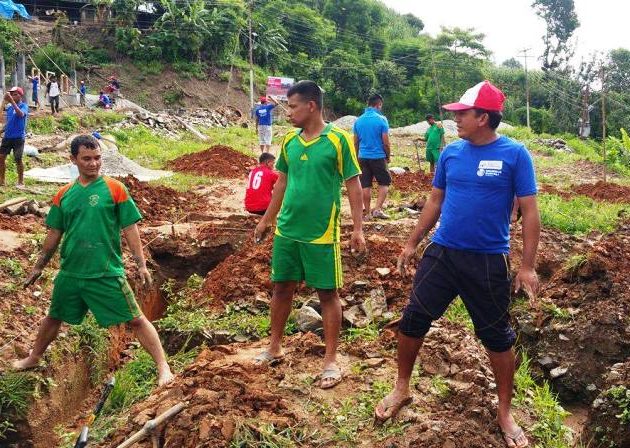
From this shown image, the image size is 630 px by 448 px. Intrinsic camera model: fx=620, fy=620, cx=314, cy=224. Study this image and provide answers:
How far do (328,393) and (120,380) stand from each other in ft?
6.38

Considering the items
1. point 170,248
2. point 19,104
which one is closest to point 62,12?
point 19,104

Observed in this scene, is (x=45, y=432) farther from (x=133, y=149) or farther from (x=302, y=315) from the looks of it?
(x=133, y=149)

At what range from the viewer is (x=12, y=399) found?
14.9 ft

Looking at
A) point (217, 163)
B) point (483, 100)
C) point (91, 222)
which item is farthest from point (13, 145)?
point (483, 100)

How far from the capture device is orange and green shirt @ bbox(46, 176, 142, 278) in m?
4.20

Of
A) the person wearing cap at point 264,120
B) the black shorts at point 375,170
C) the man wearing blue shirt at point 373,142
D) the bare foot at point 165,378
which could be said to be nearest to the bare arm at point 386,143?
the man wearing blue shirt at point 373,142

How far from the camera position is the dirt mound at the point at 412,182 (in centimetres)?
1197

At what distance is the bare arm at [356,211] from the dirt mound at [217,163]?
9.71 metres

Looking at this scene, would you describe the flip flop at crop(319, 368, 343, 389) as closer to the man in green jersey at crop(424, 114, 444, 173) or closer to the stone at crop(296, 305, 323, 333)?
the stone at crop(296, 305, 323, 333)

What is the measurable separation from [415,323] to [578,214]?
23.4 ft

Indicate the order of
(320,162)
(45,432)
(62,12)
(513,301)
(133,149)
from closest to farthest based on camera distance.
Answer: (320,162), (45,432), (513,301), (133,149), (62,12)

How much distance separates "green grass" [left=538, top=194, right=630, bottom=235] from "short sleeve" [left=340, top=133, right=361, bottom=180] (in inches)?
226

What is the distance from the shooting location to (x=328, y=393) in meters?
3.86

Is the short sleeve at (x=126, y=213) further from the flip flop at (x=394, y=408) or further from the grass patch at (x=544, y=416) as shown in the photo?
the grass patch at (x=544, y=416)
